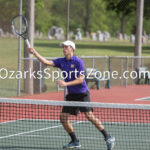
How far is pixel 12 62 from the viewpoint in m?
26.2

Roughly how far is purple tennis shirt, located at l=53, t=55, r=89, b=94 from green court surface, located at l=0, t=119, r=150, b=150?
1.04 metres

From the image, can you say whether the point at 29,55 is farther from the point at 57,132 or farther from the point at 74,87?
the point at 74,87

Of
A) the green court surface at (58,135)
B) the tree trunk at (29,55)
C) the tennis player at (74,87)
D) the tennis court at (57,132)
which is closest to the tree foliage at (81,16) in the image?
the tree trunk at (29,55)

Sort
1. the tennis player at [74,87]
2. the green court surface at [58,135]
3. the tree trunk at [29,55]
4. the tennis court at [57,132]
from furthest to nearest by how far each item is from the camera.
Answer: the tree trunk at [29,55] → the green court surface at [58,135] → the tennis court at [57,132] → the tennis player at [74,87]

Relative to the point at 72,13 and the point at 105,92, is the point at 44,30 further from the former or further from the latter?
the point at 105,92

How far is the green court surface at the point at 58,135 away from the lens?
9.96 m

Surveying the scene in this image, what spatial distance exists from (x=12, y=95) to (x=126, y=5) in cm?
3630

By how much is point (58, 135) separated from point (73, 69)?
218 cm

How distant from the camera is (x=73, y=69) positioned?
9.47 metres

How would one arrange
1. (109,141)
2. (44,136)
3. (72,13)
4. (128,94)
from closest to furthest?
(109,141)
(44,136)
(128,94)
(72,13)

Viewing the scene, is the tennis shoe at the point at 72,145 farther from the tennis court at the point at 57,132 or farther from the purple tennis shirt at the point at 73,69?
the purple tennis shirt at the point at 73,69

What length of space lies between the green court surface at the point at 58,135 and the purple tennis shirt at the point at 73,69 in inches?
40.9

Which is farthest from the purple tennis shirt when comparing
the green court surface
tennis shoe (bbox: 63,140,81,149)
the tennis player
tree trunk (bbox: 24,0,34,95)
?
tree trunk (bbox: 24,0,34,95)

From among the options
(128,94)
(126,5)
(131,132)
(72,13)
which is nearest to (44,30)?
(72,13)
